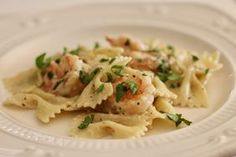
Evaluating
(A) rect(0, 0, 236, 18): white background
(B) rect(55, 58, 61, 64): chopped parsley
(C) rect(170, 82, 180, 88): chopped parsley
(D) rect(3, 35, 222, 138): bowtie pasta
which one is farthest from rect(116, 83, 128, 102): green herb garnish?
(A) rect(0, 0, 236, 18): white background

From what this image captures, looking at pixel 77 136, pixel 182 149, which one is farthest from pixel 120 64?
pixel 182 149

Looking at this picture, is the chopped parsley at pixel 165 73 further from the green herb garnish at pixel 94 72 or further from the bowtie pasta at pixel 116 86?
the green herb garnish at pixel 94 72

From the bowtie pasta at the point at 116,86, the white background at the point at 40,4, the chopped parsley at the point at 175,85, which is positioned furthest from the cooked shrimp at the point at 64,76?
the white background at the point at 40,4

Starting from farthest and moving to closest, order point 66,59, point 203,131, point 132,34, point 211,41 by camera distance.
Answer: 1. point 132,34
2. point 211,41
3. point 66,59
4. point 203,131

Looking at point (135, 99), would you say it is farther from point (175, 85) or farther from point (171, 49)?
point (171, 49)

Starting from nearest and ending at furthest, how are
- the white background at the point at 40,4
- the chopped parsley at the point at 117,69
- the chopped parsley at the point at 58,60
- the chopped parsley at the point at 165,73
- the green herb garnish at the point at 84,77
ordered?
the chopped parsley at the point at 117,69
the green herb garnish at the point at 84,77
the chopped parsley at the point at 165,73
the chopped parsley at the point at 58,60
the white background at the point at 40,4

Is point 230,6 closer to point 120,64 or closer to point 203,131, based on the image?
point 120,64

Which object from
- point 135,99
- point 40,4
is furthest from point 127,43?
point 40,4
